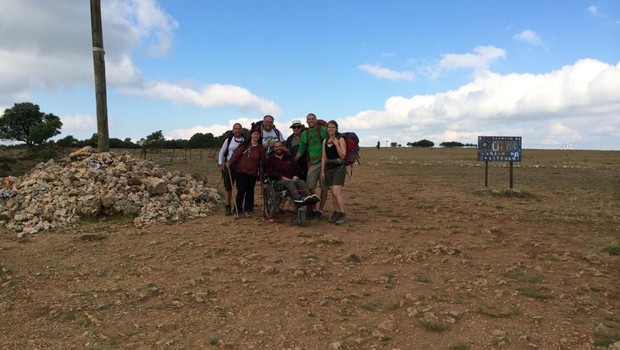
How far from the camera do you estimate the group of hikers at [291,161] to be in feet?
27.9

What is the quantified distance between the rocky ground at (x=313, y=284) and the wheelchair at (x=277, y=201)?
242mm

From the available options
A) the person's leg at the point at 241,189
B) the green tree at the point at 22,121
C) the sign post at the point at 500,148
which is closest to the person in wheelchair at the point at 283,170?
the person's leg at the point at 241,189

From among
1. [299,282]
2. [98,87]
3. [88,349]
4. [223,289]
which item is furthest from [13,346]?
[98,87]

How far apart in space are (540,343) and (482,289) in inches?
51.6

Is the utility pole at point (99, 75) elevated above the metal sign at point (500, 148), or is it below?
above

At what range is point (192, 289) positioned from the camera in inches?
201

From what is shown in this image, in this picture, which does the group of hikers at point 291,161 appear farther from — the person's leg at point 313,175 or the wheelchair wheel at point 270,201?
the wheelchair wheel at point 270,201

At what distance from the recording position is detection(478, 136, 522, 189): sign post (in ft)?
46.6

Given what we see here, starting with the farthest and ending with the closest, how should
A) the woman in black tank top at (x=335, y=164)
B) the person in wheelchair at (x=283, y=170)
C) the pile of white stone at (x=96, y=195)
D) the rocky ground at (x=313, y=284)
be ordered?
1. the pile of white stone at (x=96, y=195)
2. the person in wheelchair at (x=283, y=170)
3. the woman in black tank top at (x=335, y=164)
4. the rocky ground at (x=313, y=284)

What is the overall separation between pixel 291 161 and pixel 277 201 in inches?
32.8

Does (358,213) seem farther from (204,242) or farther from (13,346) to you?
(13,346)

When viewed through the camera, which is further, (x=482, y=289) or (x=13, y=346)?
(x=482, y=289)

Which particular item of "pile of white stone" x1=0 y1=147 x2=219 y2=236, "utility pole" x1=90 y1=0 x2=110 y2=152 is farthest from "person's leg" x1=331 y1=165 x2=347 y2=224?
"utility pole" x1=90 y1=0 x2=110 y2=152

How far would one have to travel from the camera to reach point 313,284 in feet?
17.4
